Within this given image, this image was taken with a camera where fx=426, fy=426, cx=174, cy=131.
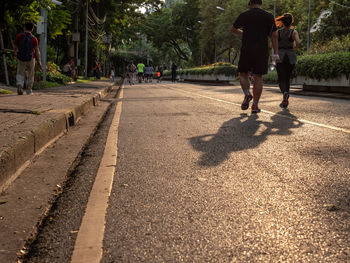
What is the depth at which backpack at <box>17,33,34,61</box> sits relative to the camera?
10.6m

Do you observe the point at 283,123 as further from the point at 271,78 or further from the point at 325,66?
the point at 271,78

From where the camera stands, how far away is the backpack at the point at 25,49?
10.6 m

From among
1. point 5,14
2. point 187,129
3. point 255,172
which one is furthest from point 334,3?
point 255,172

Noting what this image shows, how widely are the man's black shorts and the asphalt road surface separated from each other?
2.49m

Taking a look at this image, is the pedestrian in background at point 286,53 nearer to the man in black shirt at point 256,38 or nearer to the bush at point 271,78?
the man in black shirt at point 256,38

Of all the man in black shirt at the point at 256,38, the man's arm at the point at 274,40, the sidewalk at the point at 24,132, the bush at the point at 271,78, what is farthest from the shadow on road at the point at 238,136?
the bush at the point at 271,78

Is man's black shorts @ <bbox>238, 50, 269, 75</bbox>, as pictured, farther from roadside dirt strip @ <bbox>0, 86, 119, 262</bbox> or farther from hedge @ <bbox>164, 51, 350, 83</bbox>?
hedge @ <bbox>164, 51, 350, 83</bbox>

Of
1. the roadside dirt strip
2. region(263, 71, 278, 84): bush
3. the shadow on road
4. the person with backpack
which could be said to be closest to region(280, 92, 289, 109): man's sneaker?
the shadow on road

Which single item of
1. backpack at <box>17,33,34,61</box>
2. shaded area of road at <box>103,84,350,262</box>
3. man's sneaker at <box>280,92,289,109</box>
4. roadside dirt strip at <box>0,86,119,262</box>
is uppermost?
backpack at <box>17,33,34,61</box>

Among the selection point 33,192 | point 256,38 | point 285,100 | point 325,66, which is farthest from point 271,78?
point 33,192

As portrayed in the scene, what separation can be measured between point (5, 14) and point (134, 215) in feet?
41.6

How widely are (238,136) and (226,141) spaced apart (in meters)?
Result: 0.40

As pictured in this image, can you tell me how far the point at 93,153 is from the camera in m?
4.45

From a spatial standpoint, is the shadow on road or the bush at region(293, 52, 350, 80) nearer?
the shadow on road
